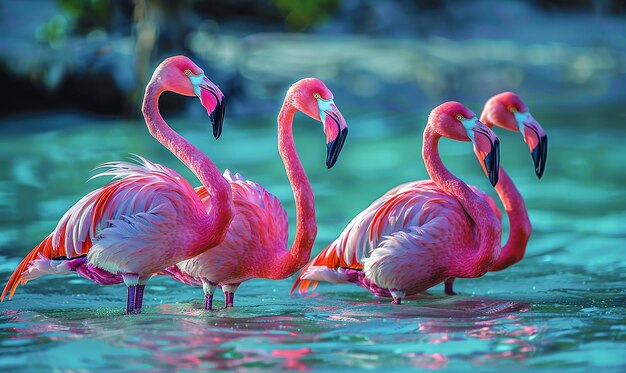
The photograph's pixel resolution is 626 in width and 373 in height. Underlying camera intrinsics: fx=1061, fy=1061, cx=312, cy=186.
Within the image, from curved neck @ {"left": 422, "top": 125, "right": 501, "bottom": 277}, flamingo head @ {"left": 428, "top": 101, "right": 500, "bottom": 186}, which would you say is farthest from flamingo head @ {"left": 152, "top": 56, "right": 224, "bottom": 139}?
curved neck @ {"left": 422, "top": 125, "right": 501, "bottom": 277}

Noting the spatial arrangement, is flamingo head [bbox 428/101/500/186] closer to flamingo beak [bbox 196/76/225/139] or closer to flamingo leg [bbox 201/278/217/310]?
flamingo beak [bbox 196/76/225/139]

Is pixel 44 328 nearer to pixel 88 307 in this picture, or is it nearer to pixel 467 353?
pixel 88 307

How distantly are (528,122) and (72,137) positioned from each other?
22.7 ft

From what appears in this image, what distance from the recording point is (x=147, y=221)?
4.80m

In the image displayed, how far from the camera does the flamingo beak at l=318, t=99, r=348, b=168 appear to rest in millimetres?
4848

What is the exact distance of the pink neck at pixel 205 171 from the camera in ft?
16.0

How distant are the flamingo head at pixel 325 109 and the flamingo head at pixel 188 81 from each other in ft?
1.25

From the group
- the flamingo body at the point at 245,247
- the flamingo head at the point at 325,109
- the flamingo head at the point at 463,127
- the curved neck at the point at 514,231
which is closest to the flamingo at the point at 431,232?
the flamingo head at the point at 463,127

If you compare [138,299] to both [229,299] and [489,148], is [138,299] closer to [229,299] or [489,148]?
[229,299]

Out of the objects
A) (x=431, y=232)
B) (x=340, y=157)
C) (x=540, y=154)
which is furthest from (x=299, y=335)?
(x=340, y=157)

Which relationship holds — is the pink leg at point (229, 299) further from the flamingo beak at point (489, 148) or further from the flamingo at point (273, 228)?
the flamingo beak at point (489, 148)

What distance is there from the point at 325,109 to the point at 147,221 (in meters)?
0.97

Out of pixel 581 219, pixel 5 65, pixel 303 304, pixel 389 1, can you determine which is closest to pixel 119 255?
pixel 303 304

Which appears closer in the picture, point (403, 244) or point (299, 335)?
point (299, 335)
